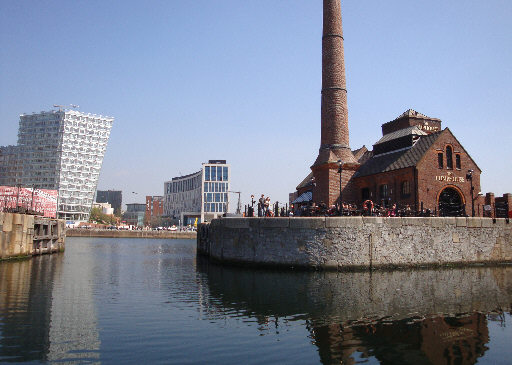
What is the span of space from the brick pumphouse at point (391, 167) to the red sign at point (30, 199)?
109 ft

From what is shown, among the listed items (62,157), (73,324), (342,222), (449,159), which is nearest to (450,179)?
(449,159)

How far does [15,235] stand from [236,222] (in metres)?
17.8

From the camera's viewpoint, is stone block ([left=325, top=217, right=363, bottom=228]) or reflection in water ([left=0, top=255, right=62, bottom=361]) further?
stone block ([left=325, top=217, right=363, bottom=228])

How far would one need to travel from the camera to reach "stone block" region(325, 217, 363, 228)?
24.9 meters

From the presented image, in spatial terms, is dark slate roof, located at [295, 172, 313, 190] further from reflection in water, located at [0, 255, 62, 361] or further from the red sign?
reflection in water, located at [0, 255, 62, 361]

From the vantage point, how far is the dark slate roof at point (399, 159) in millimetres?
35188

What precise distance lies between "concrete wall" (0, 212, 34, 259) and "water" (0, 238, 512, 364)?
361 inches

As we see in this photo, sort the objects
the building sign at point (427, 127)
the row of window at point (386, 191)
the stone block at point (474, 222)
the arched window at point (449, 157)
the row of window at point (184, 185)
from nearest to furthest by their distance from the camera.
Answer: the stone block at point (474, 222) < the row of window at point (386, 191) < the arched window at point (449, 157) < the building sign at point (427, 127) < the row of window at point (184, 185)

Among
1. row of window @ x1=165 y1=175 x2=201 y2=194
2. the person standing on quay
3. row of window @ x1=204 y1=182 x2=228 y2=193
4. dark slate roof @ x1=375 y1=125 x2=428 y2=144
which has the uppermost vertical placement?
row of window @ x1=165 y1=175 x2=201 y2=194

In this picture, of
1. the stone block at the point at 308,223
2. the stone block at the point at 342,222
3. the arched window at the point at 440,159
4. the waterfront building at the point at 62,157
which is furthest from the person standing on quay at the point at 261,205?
the waterfront building at the point at 62,157

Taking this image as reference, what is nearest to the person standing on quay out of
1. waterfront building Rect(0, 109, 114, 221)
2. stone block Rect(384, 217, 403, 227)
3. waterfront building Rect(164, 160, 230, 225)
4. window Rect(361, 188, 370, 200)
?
stone block Rect(384, 217, 403, 227)

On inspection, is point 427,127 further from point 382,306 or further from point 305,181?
point 382,306

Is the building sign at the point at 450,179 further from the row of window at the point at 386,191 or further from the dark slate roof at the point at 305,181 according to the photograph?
the dark slate roof at the point at 305,181

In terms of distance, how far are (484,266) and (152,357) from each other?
→ 2662 cm
